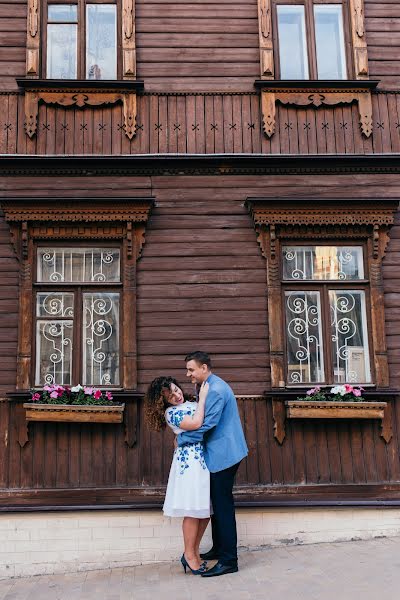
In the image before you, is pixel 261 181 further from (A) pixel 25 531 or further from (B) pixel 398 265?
(A) pixel 25 531

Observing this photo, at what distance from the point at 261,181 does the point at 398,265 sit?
6.38 ft

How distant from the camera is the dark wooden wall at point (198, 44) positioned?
827 centimetres

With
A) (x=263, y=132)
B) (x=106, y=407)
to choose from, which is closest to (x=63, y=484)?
(x=106, y=407)

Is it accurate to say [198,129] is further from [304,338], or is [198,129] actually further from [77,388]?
[77,388]

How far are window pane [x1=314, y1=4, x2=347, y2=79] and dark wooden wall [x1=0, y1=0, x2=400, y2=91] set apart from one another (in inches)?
14.3

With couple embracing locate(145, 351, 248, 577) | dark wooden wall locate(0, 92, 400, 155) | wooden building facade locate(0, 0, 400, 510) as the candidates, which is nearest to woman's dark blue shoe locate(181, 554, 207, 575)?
couple embracing locate(145, 351, 248, 577)

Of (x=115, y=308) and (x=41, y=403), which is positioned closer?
(x=41, y=403)

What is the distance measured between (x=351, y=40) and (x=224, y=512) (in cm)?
610

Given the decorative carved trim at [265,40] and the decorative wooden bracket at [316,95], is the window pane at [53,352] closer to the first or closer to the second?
the decorative wooden bracket at [316,95]

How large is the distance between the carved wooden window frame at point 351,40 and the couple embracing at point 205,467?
4364mm

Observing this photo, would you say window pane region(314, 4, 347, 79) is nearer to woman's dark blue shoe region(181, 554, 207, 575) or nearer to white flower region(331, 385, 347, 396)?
white flower region(331, 385, 347, 396)

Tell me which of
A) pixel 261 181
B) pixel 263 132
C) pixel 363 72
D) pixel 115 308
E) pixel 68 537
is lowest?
pixel 68 537

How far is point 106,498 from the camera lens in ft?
23.7

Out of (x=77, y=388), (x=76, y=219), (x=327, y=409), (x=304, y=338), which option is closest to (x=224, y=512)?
(x=327, y=409)
